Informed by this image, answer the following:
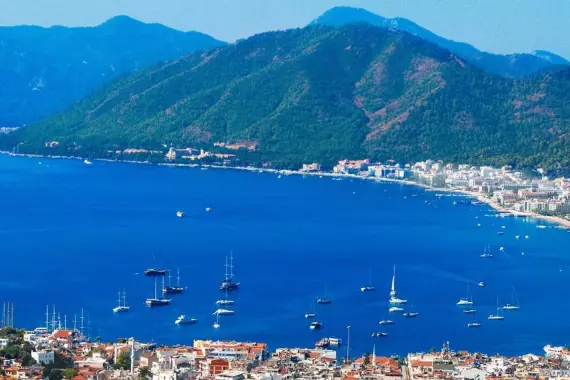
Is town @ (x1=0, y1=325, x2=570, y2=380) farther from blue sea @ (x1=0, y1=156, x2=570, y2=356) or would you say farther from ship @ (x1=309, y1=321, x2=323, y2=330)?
ship @ (x1=309, y1=321, x2=323, y2=330)

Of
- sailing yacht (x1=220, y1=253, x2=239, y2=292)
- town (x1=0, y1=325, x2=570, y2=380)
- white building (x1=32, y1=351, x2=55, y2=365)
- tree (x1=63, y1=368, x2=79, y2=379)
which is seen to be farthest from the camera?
sailing yacht (x1=220, y1=253, x2=239, y2=292)

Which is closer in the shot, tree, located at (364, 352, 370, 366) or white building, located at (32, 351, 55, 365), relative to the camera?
white building, located at (32, 351, 55, 365)

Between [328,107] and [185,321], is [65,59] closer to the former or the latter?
[328,107]

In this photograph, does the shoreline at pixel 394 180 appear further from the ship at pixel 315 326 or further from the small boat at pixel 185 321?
the small boat at pixel 185 321

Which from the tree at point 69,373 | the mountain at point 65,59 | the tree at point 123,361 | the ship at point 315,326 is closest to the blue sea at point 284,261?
the ship at point 315,326

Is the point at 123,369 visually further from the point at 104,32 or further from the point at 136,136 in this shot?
the point at 104,32

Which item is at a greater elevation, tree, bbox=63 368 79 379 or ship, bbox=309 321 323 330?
tree, bbox=63 368 79 379

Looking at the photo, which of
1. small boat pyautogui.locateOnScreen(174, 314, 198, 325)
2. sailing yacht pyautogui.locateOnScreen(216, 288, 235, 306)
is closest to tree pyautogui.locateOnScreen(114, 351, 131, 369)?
small boat pyautogui.locateOnScreen(174, 314, 198, 325)

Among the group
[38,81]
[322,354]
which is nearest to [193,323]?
[322,354]

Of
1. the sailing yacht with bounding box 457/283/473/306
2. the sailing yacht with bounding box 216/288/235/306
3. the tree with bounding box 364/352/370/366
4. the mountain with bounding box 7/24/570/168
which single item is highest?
the mountain with bounding box 7/24/570/168
